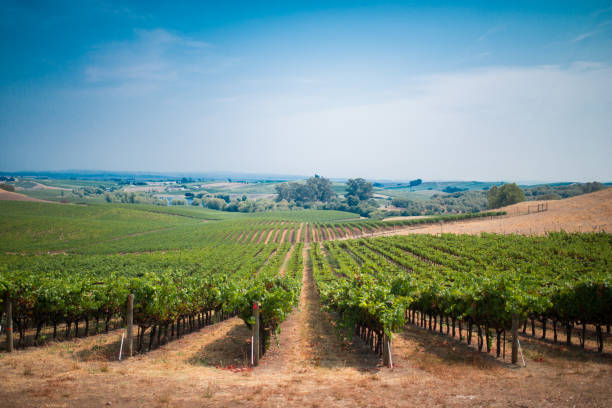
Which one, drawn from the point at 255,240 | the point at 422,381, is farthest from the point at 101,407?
the point at 255,240

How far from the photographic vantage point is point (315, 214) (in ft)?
422

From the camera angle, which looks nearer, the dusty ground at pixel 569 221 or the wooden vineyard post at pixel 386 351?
the wooden vineyard post at pixel 386 351

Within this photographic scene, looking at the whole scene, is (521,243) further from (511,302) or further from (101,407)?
(101,407)

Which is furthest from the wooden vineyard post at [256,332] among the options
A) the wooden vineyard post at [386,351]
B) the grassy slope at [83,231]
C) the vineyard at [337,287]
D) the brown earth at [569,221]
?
the brown earth at [569,221]

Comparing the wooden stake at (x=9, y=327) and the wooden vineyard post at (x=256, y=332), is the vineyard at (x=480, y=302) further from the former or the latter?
the wooden stake at (x=9, y=327)

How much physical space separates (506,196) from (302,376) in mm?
126003

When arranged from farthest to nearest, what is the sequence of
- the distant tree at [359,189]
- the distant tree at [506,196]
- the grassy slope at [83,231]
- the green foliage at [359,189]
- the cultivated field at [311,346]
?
the distant tree at [359,189]
the green foliage at [359,189]
the distant tree at [506,196]
the grassy slope at [83,231]
the cultivated field at [311,346]

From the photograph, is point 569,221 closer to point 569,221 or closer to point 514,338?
point 569,221

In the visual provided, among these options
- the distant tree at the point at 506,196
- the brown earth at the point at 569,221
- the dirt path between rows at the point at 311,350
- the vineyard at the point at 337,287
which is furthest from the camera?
the distant tree at the point at 506,196

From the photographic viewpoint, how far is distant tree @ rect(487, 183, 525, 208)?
10788 cm

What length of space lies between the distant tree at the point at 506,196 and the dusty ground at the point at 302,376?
114 metres

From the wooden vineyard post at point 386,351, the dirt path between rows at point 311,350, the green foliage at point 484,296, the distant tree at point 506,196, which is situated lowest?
the dirt path between rows at point 311,350

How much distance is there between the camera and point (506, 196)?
110m

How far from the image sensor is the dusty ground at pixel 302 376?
861 centimetres
